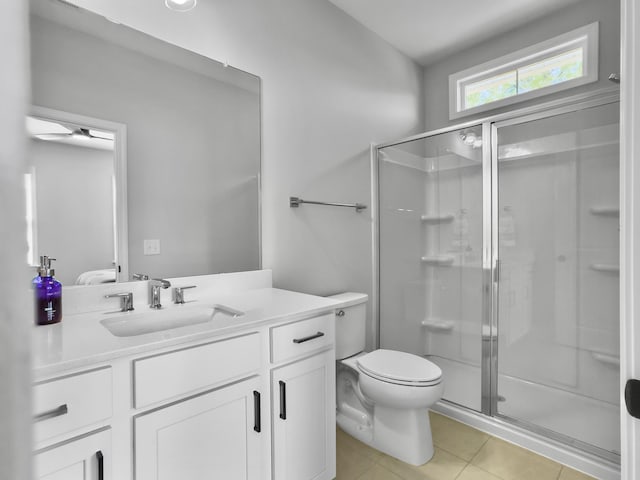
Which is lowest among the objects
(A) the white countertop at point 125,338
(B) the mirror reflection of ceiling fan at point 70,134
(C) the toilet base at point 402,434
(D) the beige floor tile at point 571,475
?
(D) the beige floor tile at point 571,475

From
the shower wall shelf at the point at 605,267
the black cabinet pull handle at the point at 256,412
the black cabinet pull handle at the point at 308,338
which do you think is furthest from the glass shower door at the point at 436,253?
the black cabinet pull handle at the point at 256,412

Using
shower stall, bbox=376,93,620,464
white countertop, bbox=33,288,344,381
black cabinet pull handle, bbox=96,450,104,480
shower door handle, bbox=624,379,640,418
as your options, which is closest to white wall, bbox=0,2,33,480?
white countertop, bbox=33,288,344,381

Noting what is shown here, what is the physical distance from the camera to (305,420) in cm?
147

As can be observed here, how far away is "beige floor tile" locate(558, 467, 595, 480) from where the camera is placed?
174 cm

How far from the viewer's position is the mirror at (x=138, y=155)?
4.35 ft

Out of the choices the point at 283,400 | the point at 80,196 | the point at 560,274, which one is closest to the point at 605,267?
the point at 560,274

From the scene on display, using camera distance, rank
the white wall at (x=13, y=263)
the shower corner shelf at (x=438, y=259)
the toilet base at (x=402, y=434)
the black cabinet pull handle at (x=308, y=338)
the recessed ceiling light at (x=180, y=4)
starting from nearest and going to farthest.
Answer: the white wall at (x=13, y=263) < the black cabinet pull handle at (x=308, y=338) < the recessed ceiling light at (x=180, y=4) < the toilet base at (x=402, y=434) < the shower corner shelf at (x=438, y=259)

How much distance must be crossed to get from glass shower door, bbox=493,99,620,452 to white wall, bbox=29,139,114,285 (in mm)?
2097

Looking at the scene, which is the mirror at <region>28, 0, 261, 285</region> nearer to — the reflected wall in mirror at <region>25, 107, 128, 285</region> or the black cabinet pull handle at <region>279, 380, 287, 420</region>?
the reflected wall in mirror at <region>25, 107, 128, 285</region>

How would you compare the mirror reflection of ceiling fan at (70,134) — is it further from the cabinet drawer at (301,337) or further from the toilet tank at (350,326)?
the toilet tank at (350,326)

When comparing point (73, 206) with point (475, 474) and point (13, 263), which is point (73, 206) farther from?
point (475, 474)

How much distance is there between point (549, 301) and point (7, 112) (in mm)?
2514

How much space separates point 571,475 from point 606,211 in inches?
53.0

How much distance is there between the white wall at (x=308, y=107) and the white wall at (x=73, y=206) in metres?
0.61
